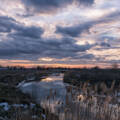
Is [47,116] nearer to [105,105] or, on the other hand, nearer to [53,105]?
[53,105]

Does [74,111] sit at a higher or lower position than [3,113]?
higher

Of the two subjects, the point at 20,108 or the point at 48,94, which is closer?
the point at 20,108

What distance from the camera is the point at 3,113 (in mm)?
8445

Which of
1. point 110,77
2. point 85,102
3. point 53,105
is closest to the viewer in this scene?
point 85,102

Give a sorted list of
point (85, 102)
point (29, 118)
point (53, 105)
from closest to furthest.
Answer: point (29, 118) → point (85, 102) → point (53, 105)

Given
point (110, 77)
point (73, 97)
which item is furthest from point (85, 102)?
point (110, 77)

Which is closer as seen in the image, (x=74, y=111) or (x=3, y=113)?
(x=74, y=111)

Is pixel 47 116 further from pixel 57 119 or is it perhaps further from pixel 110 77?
pixel 110 77

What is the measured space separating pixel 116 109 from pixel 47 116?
3292 millimetres

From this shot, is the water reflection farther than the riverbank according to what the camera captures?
Yes

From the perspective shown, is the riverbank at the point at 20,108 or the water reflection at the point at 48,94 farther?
the water reflection at the point at 48,94

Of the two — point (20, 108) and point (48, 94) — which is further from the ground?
point (20, 108)

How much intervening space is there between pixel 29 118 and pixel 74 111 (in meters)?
2.08

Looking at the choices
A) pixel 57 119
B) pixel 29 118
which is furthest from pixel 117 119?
pixel 29 118
